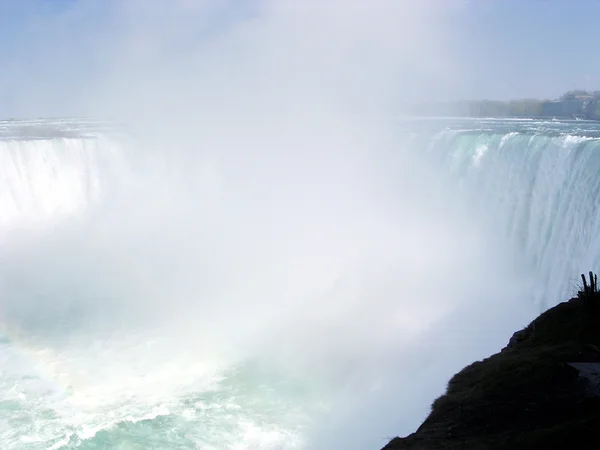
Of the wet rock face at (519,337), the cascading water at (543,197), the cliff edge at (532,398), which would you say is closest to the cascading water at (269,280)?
the cascading water at (543,197)

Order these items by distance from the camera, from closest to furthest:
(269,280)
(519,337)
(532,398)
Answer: (532,398) → (519,337) → (269,280)

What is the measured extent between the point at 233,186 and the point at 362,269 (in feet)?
41.3

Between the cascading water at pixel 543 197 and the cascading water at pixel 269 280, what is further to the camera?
the cascading water at pixel 543 197

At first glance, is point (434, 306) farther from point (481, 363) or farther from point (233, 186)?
point (233, 186)

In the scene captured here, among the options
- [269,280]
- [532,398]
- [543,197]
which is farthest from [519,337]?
[269,280]

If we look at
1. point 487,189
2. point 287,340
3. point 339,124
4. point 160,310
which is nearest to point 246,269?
point 160,310

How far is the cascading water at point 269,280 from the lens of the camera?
11039mm

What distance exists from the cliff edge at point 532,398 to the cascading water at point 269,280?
297 centimetres

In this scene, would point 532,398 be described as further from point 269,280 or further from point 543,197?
Result: point 269,280

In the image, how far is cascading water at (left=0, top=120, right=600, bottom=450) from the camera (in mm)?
11039

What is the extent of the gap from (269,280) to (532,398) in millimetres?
13245

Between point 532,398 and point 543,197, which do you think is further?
point 543,197

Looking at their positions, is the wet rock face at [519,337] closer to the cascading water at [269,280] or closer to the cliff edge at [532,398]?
the cliff edge at [532,398]

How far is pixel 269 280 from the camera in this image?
742 inches
